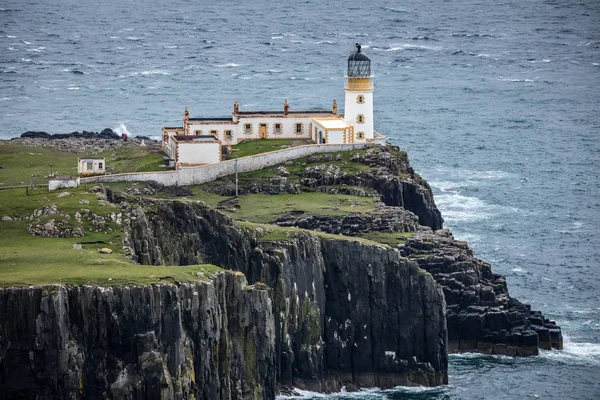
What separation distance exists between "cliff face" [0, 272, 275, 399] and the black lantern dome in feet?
221

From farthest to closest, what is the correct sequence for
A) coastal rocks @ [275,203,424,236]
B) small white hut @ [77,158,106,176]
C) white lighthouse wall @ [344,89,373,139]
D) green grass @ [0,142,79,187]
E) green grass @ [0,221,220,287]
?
white lighthouse wall @ [344,89,373,139] → small white hut @ [77,158,106,176] → green grass @ [0,142,79,187] → coastal rocks @ [275,203,424,236] → green grass @ [0,221,220,287]

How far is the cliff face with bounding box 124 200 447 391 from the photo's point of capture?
477ft

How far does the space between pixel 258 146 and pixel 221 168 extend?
9.77 meters

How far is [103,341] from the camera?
120 metres

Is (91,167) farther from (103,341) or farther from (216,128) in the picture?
(103,341)

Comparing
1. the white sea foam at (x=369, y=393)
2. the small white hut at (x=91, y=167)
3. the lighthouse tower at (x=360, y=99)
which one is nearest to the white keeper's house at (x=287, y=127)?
the lighthouse tower at (x=360, y=99)

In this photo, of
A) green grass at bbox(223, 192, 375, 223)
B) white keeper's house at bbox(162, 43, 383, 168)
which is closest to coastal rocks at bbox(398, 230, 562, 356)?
green grass at bbox(223, 192, 375, 223)

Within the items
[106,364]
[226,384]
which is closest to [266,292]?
[226,384]

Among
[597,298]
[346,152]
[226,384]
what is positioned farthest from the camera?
[346,152]

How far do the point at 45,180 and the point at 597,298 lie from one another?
1985 inches

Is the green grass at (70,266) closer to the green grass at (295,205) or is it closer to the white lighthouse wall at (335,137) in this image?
the green grass at (295,205)

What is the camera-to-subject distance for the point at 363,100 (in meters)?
189

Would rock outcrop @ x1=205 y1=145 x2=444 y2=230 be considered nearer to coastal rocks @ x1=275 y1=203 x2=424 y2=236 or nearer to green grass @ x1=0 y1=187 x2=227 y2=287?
coastal rocks @ x1=275 y1=203 x2=424 y2=236

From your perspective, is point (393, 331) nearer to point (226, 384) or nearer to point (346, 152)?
point (226, 384)
